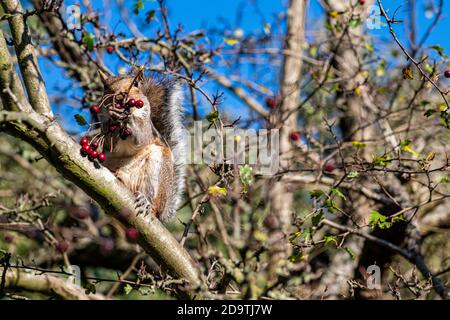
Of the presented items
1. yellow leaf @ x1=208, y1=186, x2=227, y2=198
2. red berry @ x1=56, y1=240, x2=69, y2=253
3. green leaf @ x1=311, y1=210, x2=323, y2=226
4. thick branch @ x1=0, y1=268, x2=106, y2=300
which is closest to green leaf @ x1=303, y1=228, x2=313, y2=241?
green leaf @ x1=311, y1=210, x2=323, y2=226

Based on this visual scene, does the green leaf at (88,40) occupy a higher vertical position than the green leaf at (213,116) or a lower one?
higher

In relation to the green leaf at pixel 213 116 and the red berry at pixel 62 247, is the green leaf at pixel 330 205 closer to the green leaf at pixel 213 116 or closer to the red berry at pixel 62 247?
the green leaf at pixel 213 116

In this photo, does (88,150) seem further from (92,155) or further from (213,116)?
(213,116)

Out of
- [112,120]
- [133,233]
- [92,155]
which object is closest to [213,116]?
[92,155]

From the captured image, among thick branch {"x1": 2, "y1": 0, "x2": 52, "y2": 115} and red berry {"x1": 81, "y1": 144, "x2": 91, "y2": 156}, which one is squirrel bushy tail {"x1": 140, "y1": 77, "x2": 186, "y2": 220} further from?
red berry {"x1": 81, "y1": 144, "x2": 91, "y2": 156}

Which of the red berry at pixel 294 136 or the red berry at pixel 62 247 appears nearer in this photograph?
the red berry at pixel 62 247

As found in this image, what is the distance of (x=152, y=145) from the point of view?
409cm

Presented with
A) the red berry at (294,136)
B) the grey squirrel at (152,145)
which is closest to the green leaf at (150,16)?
the grey squirrel at (152,145)

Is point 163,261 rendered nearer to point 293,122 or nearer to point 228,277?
point 228,277

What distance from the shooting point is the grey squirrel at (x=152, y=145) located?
391 centimetres

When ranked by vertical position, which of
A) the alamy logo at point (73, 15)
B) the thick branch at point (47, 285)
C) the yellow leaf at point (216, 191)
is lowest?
the thick branch at point (47, 285)
